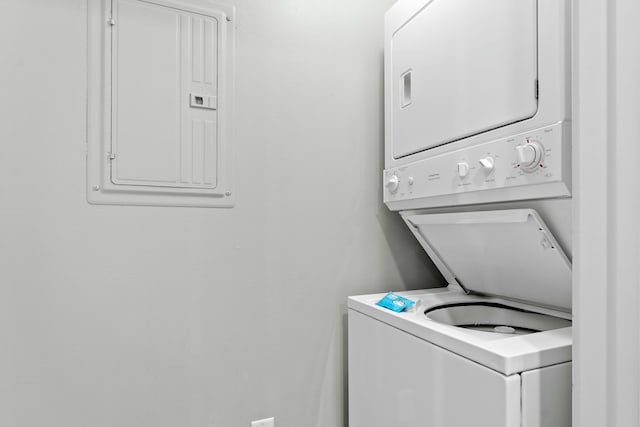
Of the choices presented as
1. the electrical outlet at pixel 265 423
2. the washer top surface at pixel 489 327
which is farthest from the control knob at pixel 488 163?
the electrical outlet at pixel 265 423

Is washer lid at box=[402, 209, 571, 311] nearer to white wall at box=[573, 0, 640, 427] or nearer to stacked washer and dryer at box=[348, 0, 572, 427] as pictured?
stacked washer and dryer at box=[348, 0, 572, 427]

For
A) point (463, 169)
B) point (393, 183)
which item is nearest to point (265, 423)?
point (393, 183)

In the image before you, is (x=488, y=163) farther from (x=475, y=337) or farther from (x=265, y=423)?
(x=265, y=423)

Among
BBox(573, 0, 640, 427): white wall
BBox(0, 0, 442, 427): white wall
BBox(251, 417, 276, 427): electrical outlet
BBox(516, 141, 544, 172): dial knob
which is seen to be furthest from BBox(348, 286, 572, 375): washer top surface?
BBox(251, 417, 276, 427): electrical outlet

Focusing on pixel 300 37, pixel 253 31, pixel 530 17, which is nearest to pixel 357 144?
pixel 300 37

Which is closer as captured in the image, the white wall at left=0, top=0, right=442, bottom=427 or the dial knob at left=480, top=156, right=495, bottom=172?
the dial knob at left=480, top=156, right=495, bottom=172

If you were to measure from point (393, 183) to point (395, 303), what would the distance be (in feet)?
1.72

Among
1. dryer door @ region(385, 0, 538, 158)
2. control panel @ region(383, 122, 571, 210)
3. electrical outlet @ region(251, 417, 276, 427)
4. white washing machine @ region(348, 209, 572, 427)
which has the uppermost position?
dryer door @ region(385, 0, 538, 158)

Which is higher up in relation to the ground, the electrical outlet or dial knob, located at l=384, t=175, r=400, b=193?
dial knob, located at l=384, t=175, r=400, b=193

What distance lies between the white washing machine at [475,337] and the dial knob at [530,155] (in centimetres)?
16

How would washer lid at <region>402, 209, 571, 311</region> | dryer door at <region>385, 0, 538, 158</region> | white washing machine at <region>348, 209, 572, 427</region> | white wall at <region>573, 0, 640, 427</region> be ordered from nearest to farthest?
white wall at <region>573, 0, 640, 427</region>
white washing machine at <region>348, 209, 572, 427</region>
dryer door at <region>385, 0, 538, 158</region>
washer lid at <region>402, 209, 571, 311</region>

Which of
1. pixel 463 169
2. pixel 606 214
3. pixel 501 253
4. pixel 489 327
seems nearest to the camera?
pixel 606 214

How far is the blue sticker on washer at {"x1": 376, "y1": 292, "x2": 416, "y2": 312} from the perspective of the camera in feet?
4.76

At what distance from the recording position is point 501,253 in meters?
1.40
